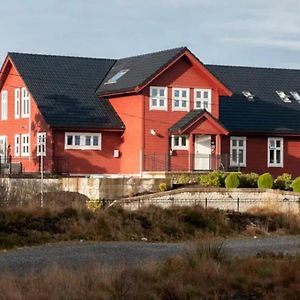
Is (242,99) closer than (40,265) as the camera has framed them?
No

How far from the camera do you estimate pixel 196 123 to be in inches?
1839

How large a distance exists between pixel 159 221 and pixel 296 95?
2765cm

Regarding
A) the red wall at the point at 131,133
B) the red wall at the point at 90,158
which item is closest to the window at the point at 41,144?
the red wall at the point at 90,158

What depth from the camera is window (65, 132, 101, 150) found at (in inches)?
1829

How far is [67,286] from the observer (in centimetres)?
1642

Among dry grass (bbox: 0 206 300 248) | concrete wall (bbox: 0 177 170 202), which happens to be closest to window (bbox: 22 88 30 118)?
concrete wall (bbox: 0 177 170 202)

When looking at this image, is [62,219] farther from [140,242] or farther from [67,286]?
[67,286]

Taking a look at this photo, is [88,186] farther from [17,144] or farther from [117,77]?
[117,77]

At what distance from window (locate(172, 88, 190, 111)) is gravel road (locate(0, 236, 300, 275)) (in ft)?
59.2

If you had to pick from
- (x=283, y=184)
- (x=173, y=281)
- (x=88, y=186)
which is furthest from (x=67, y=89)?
(x=173, y=281)

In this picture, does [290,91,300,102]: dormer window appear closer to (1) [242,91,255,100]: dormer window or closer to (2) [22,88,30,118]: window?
(1) [242,91,255,100]: dormer window

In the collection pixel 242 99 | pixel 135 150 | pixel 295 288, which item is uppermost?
pixel 242 99

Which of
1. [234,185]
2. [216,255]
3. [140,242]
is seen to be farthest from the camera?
[234,185]

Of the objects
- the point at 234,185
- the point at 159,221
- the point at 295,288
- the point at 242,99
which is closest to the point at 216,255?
the point at 295,288
